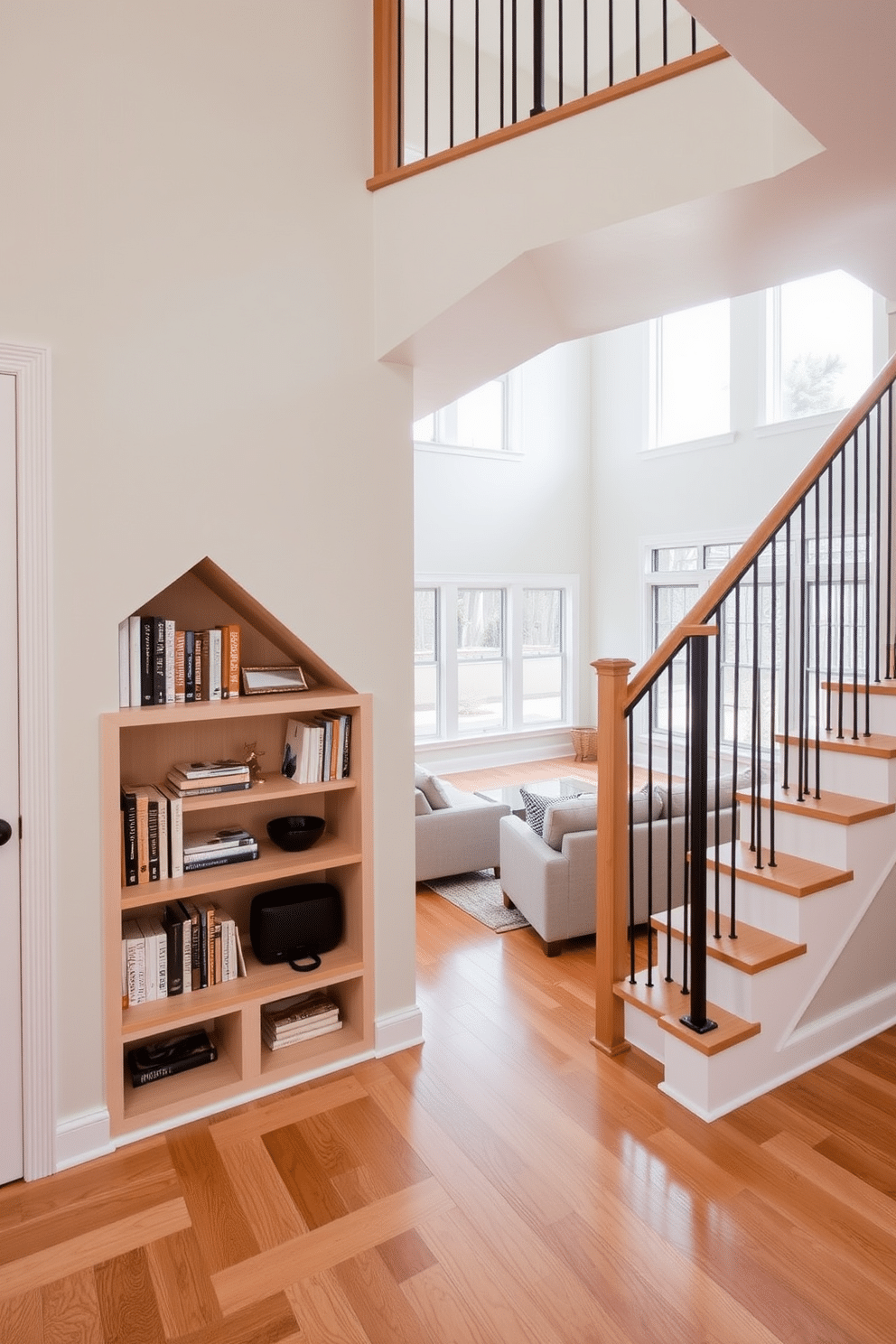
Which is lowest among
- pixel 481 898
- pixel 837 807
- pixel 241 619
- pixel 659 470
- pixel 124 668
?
pixel 481 898

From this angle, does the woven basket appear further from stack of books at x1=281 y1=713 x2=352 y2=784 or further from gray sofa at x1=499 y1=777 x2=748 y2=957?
stack of books at x1=281 y1=713 x2=352 y2=784

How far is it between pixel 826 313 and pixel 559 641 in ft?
13.2

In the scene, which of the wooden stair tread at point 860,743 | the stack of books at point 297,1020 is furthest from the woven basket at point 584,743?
the stack of books at point 297,1020

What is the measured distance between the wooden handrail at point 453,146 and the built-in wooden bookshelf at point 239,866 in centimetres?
145

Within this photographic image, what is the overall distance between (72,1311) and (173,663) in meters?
1.63

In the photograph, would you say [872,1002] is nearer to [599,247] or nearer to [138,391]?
[599,247]

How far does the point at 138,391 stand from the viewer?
7.66ft

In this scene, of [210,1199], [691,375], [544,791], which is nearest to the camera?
[210,1199]

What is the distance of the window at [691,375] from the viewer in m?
7.62

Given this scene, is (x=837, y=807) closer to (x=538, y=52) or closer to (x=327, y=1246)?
(x=327, y=1246)

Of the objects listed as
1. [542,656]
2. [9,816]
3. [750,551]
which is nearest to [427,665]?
[542,656]

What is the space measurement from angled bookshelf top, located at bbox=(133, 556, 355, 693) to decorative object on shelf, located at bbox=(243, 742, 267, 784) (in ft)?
0.93

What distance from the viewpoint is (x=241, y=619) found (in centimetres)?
292

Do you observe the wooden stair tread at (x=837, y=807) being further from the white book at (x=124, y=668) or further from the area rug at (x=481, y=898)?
the white book at (x=124, y=668)
